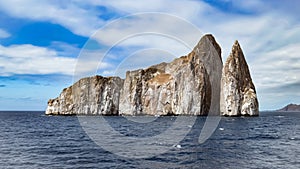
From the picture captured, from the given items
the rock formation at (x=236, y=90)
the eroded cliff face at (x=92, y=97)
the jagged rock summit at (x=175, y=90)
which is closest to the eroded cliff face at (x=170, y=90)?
the jagged rock summit at (x=175, y=90)

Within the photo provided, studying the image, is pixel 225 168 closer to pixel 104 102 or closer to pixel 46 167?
pixel 46 167

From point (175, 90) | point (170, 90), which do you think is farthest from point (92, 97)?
point (175, 90)

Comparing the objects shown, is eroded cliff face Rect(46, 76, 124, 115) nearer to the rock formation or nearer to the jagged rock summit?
the jagged rock summit

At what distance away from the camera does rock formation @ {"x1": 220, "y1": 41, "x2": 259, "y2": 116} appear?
12900 centimetres

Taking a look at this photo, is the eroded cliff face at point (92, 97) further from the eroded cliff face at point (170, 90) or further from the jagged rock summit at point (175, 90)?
the eroded cliff face at point (170, 90)

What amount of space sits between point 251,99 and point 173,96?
36286 millimetres

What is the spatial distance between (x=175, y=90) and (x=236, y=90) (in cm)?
2894

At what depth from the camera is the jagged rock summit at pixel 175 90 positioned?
133025 mm

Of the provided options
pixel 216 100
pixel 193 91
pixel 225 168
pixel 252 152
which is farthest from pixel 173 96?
pixel 225 168

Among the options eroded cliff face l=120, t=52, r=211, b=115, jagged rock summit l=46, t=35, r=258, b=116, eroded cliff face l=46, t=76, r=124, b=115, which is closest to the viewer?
jagged rock summit l=46, t=35, r=258, b=116

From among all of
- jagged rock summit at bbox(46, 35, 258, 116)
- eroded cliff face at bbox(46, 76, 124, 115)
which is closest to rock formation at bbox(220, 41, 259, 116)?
jagged rock summit at bbox(46, 35, 258, 116)

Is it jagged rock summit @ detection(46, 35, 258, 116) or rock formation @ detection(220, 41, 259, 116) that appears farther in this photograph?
jagged rock summit @ detection(46, 35, 258, 116)

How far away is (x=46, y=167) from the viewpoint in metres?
30.0

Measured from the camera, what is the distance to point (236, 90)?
13050cm
